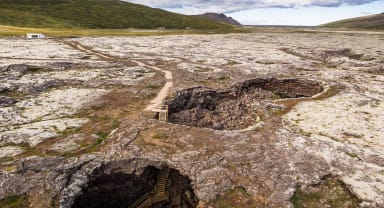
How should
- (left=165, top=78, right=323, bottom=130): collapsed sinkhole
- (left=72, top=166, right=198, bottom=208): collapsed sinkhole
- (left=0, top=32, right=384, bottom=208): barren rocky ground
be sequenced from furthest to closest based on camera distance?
(left=165, top=78, right=323, bottom=130): collapsed sinkhole, (left=72, top=166, right=198, bottom=208): collapsed sinkhole, (left=0, top=32, right=384, bottom=208): barren rocky ground

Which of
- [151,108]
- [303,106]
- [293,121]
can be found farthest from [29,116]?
[303,106]

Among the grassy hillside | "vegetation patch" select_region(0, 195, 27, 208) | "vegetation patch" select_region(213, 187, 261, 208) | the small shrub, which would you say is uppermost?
the grassy hillside

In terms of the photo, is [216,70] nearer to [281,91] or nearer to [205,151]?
[281,91]

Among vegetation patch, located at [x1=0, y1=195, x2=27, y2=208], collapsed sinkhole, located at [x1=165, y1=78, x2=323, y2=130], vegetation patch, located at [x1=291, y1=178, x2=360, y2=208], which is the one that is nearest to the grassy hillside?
collapsed sinkhole, located at [x1=165, y1=78, x2=323, y2=130]

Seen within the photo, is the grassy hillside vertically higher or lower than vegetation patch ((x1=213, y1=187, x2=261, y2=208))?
higher

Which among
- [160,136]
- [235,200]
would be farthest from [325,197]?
Answer: [160,136]

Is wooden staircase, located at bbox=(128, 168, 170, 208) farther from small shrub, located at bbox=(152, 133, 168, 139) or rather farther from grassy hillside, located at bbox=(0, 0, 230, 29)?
grassy hillside, located at bbox=(0, 0, 230, 29)
